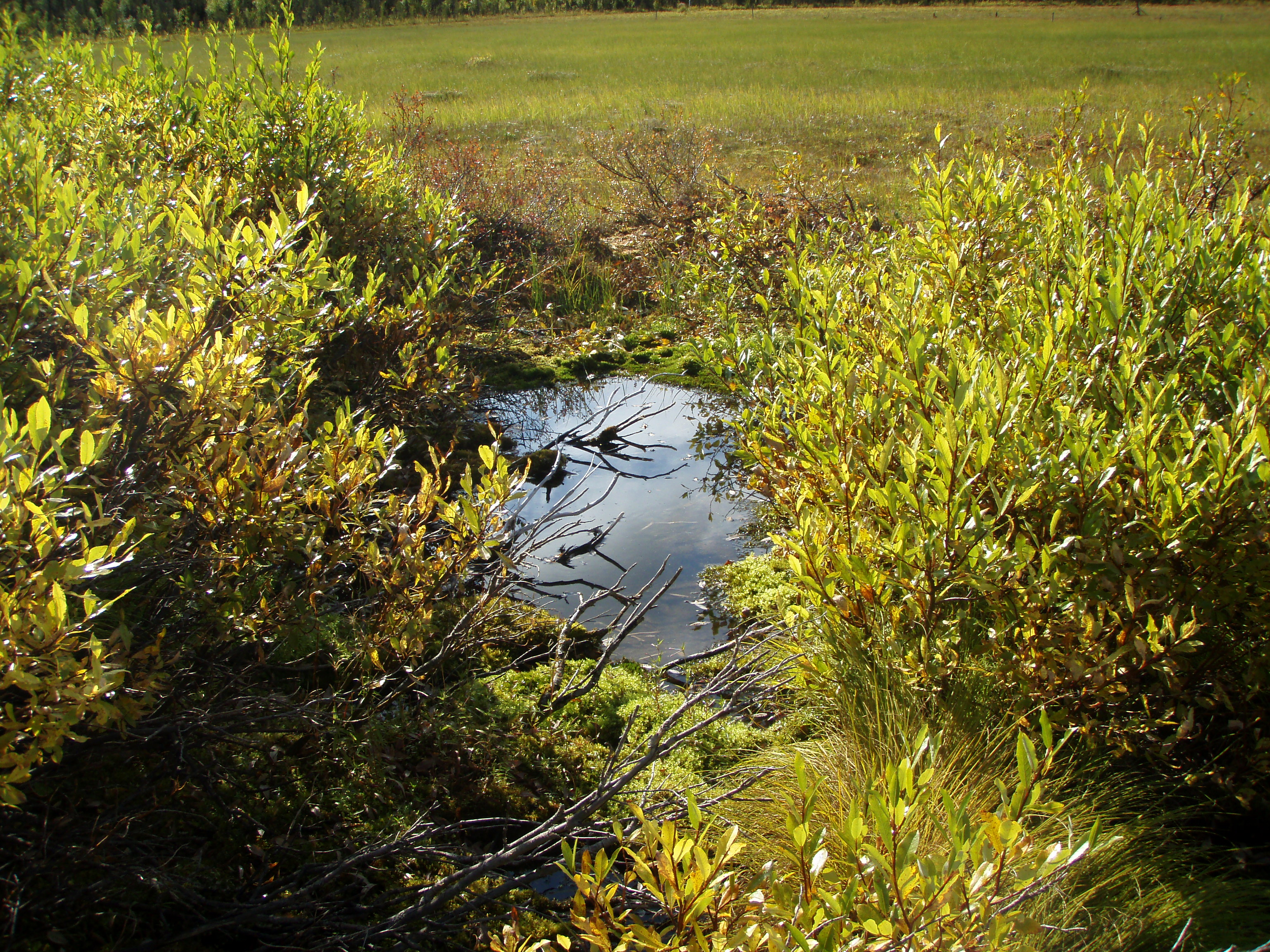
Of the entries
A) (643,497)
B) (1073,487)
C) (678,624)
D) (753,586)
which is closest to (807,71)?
(643,497)

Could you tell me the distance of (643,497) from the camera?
560 centimetres

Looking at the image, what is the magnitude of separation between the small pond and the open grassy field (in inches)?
130

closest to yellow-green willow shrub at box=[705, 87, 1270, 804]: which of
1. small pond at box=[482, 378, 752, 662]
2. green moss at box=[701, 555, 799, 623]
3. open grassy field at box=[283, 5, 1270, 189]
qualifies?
green moss at box=[701, 555, 799, 623]

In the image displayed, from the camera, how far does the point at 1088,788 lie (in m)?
2.49

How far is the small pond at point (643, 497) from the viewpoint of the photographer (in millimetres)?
4512

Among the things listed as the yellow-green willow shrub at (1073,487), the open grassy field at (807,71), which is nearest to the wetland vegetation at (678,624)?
the yellow-green willow shrub at (1073,487)

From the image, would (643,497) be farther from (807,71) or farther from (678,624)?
(807,71)

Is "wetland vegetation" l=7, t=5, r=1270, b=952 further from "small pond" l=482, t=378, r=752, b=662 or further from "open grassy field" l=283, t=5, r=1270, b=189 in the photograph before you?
"open grassy field" l=283, t=5, r=1270, b=189

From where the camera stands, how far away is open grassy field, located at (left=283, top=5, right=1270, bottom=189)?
15.9 meters

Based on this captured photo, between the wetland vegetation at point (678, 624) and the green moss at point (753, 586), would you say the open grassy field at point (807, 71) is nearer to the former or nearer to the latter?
the green moss at point (753, 586)

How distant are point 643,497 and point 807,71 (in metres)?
22.3

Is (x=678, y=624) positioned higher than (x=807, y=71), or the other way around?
(x=807, y=71)

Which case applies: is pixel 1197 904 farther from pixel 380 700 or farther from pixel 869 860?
pixel 380 700

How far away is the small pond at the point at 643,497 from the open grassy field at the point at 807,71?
10.8 ft
